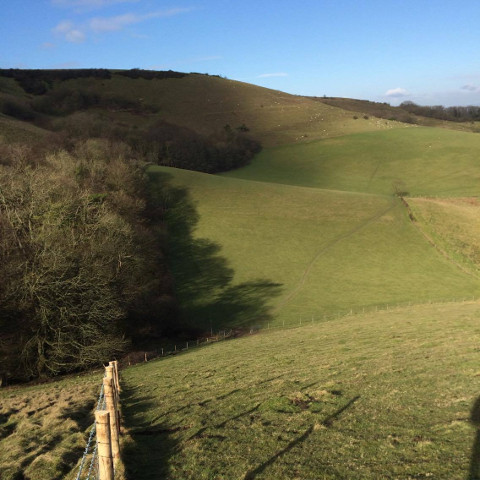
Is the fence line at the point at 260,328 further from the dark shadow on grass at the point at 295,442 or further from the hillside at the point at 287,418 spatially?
the dark shadow on grass at the point at 295,442

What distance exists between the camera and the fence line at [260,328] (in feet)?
111

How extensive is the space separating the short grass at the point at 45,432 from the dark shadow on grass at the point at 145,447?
4.26 ft

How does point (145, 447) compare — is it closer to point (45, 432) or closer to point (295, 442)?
point (295, 442)

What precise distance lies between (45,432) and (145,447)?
14.4 feet

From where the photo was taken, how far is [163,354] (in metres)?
34.2

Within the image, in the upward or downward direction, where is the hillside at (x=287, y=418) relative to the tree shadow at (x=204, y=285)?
upward

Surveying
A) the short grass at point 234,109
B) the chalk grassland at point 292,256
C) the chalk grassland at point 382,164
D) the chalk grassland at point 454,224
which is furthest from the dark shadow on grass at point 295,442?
the short grass at point 234,109

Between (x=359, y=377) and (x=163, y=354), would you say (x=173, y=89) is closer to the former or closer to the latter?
(x=163, y=354)

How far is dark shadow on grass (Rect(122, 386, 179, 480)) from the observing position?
10.4 m

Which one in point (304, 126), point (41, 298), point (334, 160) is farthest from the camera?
point (304, 126)

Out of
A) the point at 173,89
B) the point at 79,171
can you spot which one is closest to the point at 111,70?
the point at 173,89

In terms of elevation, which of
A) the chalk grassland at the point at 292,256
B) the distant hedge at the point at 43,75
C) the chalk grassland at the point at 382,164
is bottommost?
the chalk grassland at the point at 292,256

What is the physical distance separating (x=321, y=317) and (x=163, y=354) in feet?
50.5

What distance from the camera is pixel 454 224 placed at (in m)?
64.5
